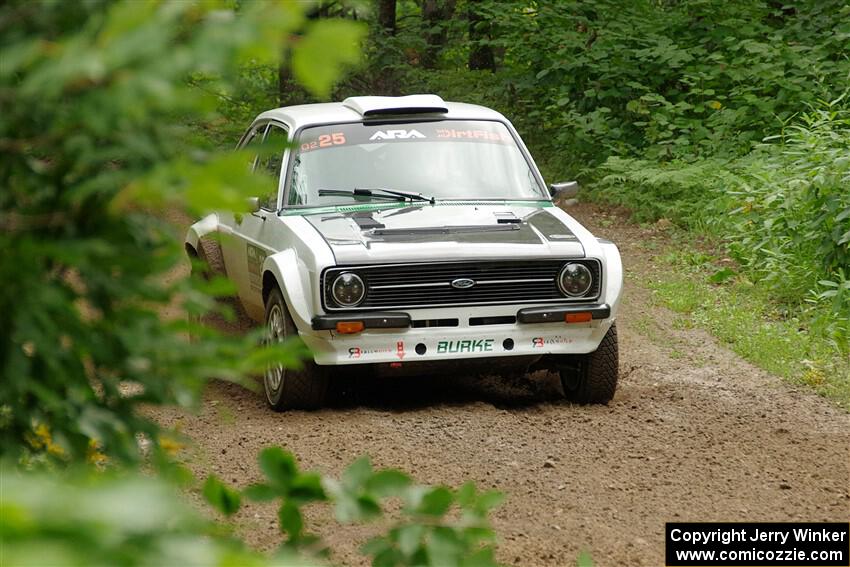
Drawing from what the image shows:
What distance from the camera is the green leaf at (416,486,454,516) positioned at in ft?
7.59

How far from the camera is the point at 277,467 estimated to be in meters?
2.43

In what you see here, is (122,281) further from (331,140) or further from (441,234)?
(331,140)

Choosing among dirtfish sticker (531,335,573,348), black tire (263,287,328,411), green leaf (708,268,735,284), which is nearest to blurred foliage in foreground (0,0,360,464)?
black tire (263,287,328,411)

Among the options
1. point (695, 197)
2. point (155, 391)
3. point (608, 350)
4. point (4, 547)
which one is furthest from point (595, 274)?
point (695, 197)

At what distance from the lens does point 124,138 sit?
80.7 inches

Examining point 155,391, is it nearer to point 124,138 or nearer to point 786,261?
point 124,138

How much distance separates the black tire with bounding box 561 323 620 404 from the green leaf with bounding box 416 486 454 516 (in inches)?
223

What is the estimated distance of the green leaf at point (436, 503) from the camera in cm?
231

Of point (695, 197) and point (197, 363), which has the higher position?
point (197, 363)

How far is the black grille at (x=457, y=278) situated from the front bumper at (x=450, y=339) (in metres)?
0.09

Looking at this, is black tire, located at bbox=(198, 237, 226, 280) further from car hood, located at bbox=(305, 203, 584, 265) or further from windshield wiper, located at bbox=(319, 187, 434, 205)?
car hood, located at bbox=(305, 203, 584, 265)

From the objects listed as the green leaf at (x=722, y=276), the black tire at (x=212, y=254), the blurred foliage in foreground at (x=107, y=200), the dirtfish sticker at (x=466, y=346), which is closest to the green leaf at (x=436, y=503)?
the blurred foliage in foreground at (x=107, y=200)

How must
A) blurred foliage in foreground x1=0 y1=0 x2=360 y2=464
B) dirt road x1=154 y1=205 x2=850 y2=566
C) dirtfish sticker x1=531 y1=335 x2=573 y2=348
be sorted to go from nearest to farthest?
blurred foliage in foreground x1=0 y1=0 x2=360 y2=464
dirt road x1=154 y1=205 x2=850 y2=566
dirtfish sticker x1=531 y1=335 x2=573 y2=348

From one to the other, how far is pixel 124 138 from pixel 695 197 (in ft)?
45.0
